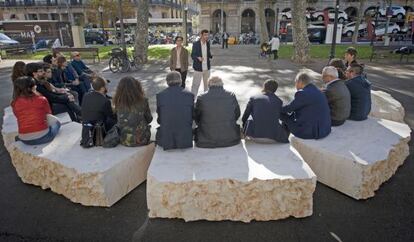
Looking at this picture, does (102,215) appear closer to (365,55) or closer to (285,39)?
(365,55)

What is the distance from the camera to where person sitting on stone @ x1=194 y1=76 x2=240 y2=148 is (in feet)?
12.3

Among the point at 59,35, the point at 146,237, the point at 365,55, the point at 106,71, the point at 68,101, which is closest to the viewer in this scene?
the point at 146,237

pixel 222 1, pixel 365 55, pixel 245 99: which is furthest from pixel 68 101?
pixel 222 1

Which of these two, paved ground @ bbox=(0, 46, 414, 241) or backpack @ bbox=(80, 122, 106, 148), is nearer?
paved ground @ bbox=(0, 46, 414, 241)

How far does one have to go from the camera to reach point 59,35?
1119 inches

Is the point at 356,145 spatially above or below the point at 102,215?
above

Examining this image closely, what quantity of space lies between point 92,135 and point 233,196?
6.94 feet

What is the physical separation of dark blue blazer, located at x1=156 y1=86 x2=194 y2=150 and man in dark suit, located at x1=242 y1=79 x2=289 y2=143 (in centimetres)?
86

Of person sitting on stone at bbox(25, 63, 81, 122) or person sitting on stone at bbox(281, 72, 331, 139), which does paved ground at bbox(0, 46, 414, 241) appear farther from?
person sitting on stone at bbox(25, 63, 81, 122)

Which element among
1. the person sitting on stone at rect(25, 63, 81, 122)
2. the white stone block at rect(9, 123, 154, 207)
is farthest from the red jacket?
the person sitting on stone at rect(25, 63, 81, 122)

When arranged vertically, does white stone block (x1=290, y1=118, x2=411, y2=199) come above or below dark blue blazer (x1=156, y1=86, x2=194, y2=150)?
below

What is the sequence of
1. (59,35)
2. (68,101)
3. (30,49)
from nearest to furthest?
(68,101) < (30,49) < (59,35)

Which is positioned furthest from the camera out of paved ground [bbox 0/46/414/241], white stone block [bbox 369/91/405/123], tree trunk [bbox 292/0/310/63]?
tree trunk [bbox 292/0/310/63]

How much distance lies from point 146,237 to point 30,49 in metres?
27.3
